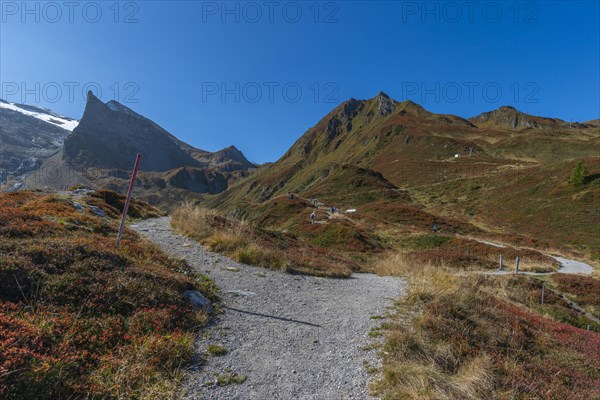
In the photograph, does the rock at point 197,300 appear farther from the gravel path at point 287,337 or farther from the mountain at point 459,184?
the mountain at point 459,184

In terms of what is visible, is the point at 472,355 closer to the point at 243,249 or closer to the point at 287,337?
the point at 287,337

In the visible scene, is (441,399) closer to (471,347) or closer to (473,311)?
(471,347)

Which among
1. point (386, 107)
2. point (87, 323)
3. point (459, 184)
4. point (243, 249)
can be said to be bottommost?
point (87, 323)

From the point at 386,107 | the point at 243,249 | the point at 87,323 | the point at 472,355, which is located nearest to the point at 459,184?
the point at 243,249

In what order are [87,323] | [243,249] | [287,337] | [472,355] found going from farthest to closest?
[243,249] → [287,337] → [472,355] → [87,323]

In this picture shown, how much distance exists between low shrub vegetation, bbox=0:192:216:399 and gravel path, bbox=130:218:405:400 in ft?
Answer: 1.67

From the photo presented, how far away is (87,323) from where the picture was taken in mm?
4523

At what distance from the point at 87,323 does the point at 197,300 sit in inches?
86.6

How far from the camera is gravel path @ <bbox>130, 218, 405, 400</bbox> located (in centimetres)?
406

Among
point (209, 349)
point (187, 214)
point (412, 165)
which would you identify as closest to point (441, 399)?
point (209, 349)

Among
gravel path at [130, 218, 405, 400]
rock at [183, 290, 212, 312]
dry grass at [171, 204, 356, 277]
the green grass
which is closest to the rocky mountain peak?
dry grass at [171, 204, 356, 277]

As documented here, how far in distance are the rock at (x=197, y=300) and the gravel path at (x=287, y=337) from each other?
1.33 ft

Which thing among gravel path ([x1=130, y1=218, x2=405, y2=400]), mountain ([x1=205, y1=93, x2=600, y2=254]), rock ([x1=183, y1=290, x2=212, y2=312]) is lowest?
gravel path ([x1=130, y1=218, x2=405, y2=400])

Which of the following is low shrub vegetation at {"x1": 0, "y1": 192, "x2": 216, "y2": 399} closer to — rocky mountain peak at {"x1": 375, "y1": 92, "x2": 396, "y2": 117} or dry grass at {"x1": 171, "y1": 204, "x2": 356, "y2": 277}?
dry grass at {"x1": 171, "y1": 204, "x2": 356, "y2": 277}
